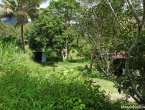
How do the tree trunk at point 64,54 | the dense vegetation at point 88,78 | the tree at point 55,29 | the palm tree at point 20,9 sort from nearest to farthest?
the dense vegetation at point 88,78
the palm tree at point 20,9
the tree at point 55,29
the tree trunk at point 64,54

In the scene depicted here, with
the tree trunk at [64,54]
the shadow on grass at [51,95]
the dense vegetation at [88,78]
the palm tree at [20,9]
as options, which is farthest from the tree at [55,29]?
the shadow on grass at [51,95]

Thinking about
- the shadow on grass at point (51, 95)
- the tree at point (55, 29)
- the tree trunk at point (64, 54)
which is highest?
the tree at point (55, 29)

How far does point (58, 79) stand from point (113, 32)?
164 centimetres

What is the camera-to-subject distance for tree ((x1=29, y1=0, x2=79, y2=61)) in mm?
18062

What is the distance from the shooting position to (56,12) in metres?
19.6

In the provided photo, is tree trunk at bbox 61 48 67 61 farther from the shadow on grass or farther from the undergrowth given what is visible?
the shadow on grass

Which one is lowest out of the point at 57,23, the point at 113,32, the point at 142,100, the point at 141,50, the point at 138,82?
the point at 142,100

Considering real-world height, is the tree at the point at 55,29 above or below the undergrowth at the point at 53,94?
above

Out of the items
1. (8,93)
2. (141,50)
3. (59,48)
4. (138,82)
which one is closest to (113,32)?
(141,50)

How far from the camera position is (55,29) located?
18125 mm

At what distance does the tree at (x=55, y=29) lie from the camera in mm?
18062

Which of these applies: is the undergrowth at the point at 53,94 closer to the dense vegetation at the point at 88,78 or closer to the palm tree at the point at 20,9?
the dense vegetation at the point at 88,78

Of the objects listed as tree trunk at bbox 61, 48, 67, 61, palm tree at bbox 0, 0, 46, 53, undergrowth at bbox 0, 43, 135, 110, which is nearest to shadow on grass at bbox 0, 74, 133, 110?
undergrowth at bbox 0, 43, 135, 110

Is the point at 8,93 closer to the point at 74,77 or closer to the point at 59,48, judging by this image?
the point at 74,77
